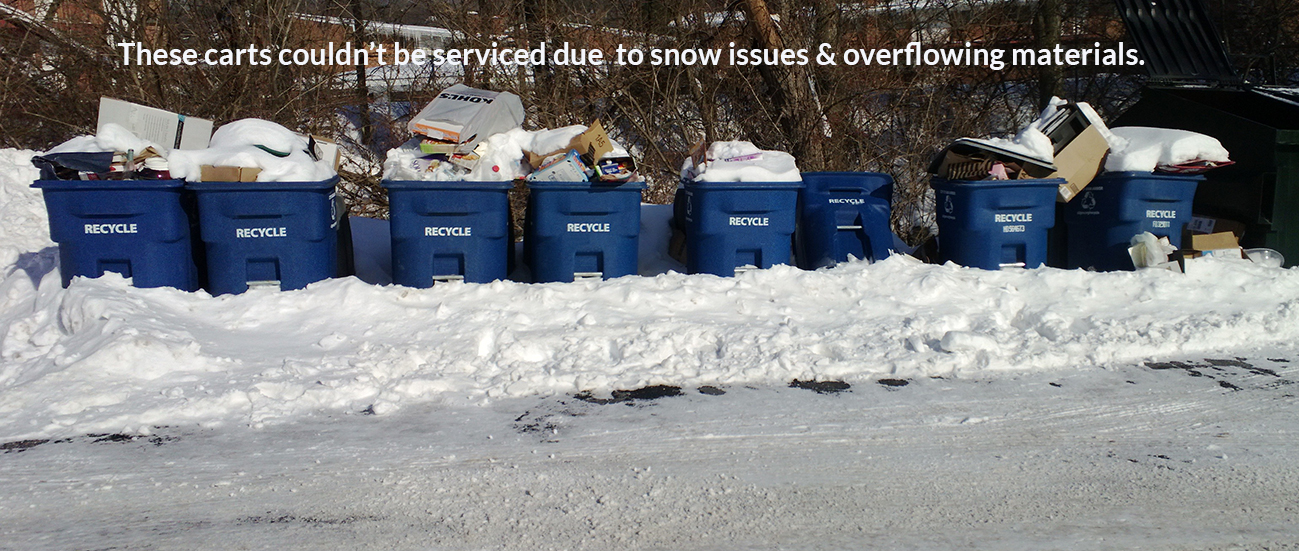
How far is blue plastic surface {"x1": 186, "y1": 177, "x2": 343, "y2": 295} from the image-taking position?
5875 millimetres

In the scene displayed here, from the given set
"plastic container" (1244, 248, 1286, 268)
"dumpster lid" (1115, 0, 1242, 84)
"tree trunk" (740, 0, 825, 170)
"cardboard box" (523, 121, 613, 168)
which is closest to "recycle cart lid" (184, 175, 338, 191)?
"cardboard box" (523, 121, 613, 168)

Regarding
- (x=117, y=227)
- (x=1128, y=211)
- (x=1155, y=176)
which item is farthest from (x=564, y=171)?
(x=1155, y=176)

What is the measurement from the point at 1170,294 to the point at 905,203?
10.9ft

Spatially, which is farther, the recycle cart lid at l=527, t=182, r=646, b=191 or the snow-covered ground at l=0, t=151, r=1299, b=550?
the recycle cart lid at l=527, t=182, r=646, b=191

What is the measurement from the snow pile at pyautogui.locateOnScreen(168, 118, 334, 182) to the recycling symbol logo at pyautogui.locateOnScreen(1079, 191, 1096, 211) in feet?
18.1

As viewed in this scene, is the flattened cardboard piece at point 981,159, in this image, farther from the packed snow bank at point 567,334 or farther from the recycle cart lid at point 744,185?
the recycle cart lid at point 744,185

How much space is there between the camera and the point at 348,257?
684 cm

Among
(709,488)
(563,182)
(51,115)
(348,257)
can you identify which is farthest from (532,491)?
(51,115)

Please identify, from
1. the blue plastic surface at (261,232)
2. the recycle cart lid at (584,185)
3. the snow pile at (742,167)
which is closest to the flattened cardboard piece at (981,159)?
the snow pile at (742,167)

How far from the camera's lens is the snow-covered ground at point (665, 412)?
3107mm

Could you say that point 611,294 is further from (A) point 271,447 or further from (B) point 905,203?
(B) point 905,203

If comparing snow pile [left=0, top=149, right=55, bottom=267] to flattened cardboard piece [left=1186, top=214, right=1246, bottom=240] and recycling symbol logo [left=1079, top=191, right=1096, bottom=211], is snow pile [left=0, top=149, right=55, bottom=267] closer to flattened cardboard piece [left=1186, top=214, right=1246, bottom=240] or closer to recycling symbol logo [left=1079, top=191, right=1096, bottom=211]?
recycling symbol logo [left=1079, top=191, right=1096, bottom=211]

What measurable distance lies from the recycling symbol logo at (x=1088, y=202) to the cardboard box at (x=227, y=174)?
5.93 metres

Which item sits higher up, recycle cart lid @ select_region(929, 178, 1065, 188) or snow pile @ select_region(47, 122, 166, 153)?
snow pile @ select_region(47, 122, 166, 153)
